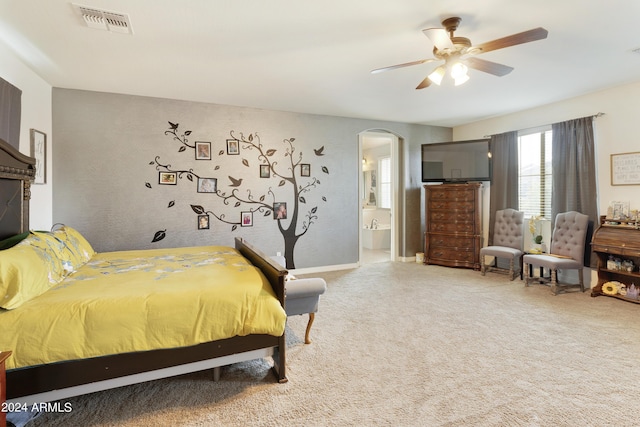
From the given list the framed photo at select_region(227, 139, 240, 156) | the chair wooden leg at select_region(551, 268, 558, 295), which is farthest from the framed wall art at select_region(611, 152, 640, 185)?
the framed photo at select_region(227, 139, 240, 156)

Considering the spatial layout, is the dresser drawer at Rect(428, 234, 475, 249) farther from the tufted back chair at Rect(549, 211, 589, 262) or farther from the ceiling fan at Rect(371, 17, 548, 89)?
the ceiling fan at Rect(371, 17, 548, 89)

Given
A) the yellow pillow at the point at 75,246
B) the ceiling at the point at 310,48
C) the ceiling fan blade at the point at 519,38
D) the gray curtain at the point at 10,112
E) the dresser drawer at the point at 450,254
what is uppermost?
the ceiling at the point at 310,48

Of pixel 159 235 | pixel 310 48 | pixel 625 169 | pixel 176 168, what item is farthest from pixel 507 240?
pixel 159 235

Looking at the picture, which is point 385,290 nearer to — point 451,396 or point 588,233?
point 451,396

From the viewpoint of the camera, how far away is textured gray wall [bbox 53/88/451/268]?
4.09 meters

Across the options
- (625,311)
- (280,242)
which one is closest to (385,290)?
(280,242)

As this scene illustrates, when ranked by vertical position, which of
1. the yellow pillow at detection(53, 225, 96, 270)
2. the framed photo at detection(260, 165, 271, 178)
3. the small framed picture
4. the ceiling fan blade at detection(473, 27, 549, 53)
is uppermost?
the ceiling fan blade at detection(473, 27, 549, 53)

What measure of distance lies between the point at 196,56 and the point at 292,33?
1.06 m

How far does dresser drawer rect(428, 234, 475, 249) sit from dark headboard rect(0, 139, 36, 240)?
5529mm

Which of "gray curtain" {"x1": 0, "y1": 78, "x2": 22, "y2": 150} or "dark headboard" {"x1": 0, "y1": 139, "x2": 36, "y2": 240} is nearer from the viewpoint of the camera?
"dark headboard" {"x1": 0, "y1": 139, "x2": 36, "y2": 240}

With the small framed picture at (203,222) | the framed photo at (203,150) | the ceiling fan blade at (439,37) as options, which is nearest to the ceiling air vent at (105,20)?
the framed photo at (203,150)

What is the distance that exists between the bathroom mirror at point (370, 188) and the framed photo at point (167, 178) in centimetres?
509

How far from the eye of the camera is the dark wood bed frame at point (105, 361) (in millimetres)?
1701

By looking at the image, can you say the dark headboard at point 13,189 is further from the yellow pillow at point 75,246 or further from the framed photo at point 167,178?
the framed photo at point 167,178
